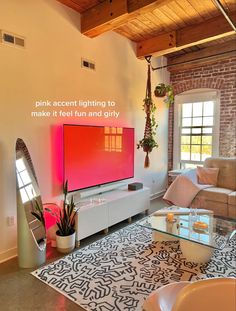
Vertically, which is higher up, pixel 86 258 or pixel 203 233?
pixel 203 233

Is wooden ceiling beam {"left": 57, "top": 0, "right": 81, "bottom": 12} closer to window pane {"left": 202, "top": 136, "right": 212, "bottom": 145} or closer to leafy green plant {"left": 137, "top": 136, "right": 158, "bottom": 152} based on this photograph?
leafy green plant {"left": 137, "top": 136, "right": 158, "bottom": 152}

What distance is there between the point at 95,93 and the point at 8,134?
5.01ft

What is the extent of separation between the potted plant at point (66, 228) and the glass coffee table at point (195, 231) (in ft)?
2.84

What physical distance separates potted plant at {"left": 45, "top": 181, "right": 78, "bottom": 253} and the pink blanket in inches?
76.0

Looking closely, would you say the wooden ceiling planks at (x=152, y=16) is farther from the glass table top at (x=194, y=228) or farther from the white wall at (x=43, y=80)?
the glass table top at (x=194, y=228)

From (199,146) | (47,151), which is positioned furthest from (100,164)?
(199,146)

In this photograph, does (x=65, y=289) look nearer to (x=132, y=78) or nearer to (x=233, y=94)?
(x=132, y=78)

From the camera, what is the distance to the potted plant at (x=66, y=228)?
2645 millimetres

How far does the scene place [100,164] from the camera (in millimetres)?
3520

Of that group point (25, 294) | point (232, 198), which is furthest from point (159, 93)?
point (25, 294)

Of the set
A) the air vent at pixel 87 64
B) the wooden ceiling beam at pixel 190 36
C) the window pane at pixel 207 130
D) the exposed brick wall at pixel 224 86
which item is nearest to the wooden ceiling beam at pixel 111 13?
the air vent at pixel 87 64

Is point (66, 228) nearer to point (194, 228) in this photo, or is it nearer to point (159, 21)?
point (194, 228)

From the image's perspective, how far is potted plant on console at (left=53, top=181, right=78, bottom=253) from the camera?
8.68ft

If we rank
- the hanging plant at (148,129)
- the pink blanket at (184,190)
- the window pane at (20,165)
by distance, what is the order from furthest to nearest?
the hanging plant at (148,129), the pink blanket at (184,190), the window pane at (20,165)
